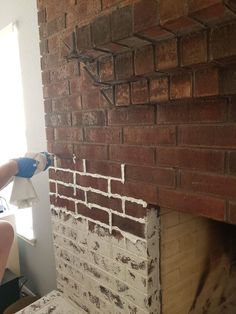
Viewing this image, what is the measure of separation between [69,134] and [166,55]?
73 centimetres

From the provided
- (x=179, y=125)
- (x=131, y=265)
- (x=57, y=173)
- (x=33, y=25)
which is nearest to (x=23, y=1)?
(x=33, y=25)

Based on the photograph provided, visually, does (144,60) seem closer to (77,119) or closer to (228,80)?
(228,80)

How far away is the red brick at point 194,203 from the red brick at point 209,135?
17 centimetres

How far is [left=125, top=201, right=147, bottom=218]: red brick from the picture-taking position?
3.69 feet

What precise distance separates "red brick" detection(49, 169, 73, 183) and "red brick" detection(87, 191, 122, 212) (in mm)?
168

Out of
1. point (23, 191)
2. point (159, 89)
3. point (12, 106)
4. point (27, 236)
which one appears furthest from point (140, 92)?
point (27, 236)

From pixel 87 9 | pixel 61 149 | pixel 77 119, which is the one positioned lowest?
pixel 61 149

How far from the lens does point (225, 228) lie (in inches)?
56.2

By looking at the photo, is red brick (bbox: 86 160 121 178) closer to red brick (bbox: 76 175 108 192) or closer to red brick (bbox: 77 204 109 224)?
red brick (bbox: 76 175 108 192)

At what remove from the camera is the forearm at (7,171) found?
4.40 ft

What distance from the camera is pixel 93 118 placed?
1.28 metres

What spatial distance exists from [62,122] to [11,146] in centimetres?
126

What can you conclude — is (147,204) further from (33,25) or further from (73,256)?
(33,25)

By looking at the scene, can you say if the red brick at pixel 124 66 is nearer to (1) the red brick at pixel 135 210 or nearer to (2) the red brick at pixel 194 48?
(2) the red brick at pixel 194 48
